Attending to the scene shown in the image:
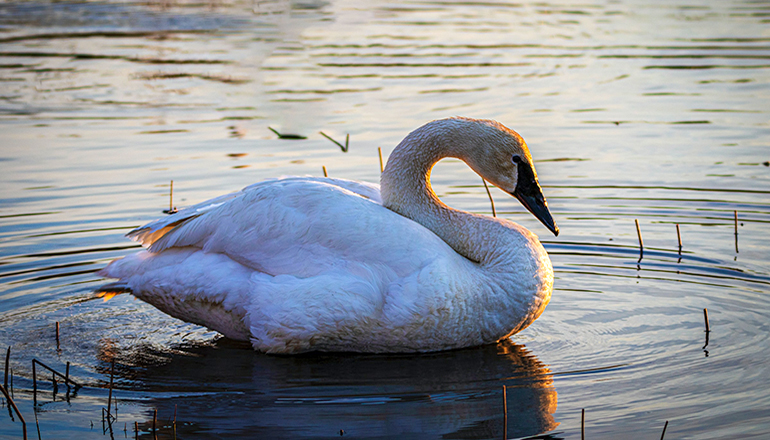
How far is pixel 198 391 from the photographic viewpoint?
5.22m

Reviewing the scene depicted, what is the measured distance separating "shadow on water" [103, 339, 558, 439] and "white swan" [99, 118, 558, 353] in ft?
0.52

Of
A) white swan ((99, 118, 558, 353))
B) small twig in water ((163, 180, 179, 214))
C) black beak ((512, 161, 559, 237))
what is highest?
black beak ((512, 161, 559, 237))

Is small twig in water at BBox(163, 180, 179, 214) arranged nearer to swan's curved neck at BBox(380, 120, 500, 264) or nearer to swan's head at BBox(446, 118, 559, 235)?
swan's curved neck at BBox(380, 120, 500, 264)

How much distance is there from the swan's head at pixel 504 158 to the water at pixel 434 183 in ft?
2.74

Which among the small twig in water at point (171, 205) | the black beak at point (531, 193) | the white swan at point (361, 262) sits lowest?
the small twig in water at point (171, 205)

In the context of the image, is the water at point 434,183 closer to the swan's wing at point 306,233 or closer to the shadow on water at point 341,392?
the shadow on water at point 341,392

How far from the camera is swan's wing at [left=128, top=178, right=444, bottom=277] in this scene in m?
5.47

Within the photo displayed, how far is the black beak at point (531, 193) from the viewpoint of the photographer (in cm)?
589

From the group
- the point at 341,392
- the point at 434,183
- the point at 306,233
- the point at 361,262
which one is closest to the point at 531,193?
the point at 361,262

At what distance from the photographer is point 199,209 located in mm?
6176

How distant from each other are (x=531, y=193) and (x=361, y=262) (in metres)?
1.21

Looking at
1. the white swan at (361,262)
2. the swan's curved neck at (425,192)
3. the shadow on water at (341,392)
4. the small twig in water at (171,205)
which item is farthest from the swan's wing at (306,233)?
the small twig in water at (171,205)

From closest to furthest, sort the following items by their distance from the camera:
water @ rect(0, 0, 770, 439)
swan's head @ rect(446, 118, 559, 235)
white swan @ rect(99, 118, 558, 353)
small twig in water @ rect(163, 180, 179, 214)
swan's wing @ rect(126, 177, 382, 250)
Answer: water @ rect(0, 0, 770, 439)
white swan @ rect(99, 118, 558, 353)
swan's head @ rect(446, 118, 559, 235)
swan's wing @ rect(126, 177, 382, 250)
small twig in water @ rect(163, 180, 179, 214)

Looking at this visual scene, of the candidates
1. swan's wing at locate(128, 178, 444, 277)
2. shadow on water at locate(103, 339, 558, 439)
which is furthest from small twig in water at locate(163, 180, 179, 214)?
shadow on water at locate(103, 339, 558, 439)
